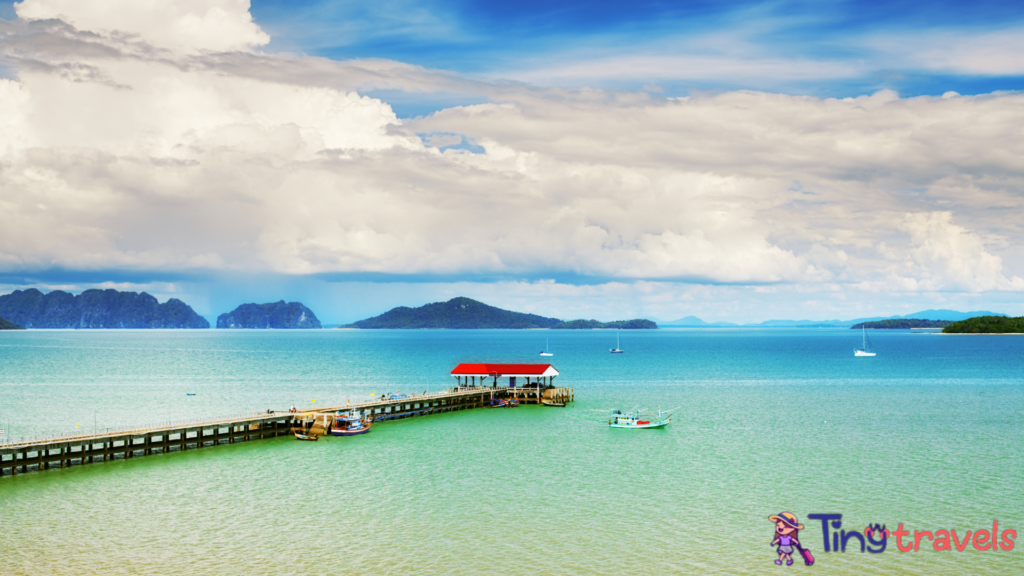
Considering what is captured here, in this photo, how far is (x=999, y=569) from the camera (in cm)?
2653

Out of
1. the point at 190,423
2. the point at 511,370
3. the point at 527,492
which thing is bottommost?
the point at 527,492

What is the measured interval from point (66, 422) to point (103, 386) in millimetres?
33213

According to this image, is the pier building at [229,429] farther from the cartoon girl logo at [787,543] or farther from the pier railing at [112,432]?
the cartoon girl logo at [787,543]

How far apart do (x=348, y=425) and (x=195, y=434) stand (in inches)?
467

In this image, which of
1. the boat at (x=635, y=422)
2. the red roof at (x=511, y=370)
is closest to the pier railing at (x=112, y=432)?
the boat at (x=635, y=422)

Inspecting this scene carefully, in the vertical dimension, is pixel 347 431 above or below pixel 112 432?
below

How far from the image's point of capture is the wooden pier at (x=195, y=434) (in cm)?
4219

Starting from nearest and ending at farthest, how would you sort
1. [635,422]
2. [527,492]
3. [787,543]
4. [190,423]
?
1. [787,543]
2. [527,492]
3. [190,423]
4. [635,422]

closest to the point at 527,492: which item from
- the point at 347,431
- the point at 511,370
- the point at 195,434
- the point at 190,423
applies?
the point at 347,431

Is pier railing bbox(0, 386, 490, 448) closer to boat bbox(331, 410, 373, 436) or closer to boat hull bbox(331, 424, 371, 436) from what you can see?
boat bbox(331, 410, 373, 436)

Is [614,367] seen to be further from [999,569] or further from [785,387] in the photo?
[999,569]

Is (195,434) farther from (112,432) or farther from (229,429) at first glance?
(112,432)

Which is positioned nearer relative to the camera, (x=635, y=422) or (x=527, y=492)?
(x=527, y=492)

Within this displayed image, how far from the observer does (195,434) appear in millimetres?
55906
